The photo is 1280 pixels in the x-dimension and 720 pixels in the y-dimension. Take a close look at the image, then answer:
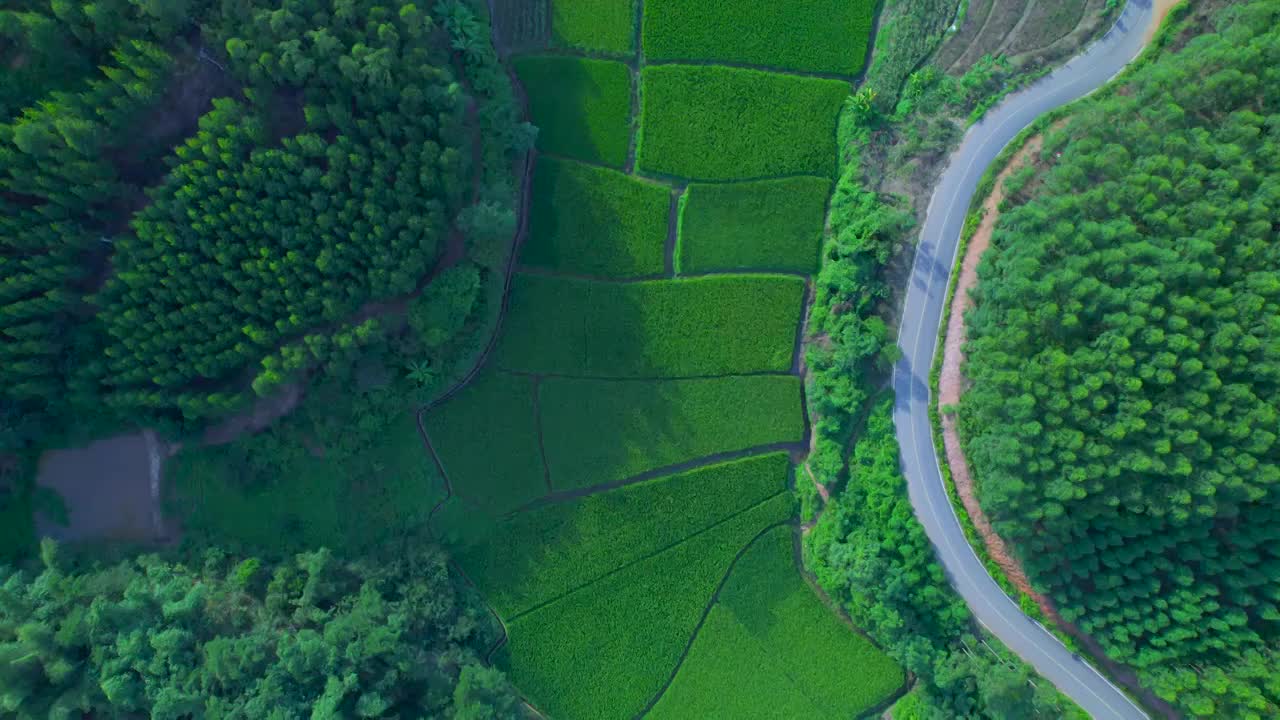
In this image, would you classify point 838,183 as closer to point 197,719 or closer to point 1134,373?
point 1134,373

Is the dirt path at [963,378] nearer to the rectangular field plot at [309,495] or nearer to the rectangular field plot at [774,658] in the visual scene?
the rectangular field plot at [774,658]

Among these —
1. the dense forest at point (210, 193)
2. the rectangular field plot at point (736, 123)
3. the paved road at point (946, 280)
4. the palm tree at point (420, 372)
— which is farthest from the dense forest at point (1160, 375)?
the palm tree at point (420, 372)

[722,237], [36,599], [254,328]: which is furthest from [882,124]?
[36,599]

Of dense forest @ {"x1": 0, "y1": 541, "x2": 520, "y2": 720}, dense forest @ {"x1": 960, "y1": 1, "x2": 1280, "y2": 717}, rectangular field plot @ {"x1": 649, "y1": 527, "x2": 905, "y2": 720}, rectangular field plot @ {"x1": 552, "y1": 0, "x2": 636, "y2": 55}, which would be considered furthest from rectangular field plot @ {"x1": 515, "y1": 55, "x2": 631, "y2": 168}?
dense forest @ {"x1": 0, "y1": 541, "x2": 520, "y2": 720}

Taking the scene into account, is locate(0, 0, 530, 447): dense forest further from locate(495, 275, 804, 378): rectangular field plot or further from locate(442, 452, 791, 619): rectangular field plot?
locate(442, 452, 791, 619): rectangular field plot

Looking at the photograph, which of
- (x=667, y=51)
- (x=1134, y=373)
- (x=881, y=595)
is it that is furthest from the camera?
(x=667, y=51)

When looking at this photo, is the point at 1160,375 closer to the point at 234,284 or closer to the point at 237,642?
the point at 234,284

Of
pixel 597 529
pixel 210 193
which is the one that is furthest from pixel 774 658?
pixel 210 193
